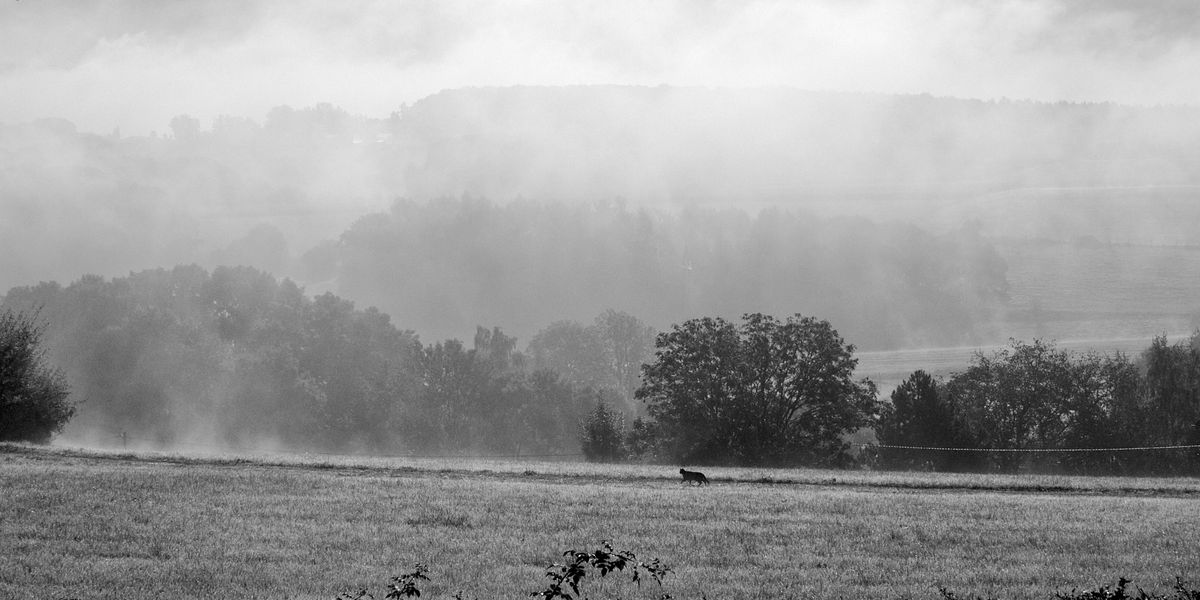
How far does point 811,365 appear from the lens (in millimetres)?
85500

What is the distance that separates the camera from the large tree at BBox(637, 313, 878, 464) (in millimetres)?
79250

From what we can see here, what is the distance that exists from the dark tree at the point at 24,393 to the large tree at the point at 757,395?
141 ft

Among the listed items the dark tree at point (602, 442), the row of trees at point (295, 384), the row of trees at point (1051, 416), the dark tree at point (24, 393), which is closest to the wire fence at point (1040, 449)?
the row of trees at point (1051, 416)

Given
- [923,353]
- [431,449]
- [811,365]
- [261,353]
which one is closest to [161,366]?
[261,353]

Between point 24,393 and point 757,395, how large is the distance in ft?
172

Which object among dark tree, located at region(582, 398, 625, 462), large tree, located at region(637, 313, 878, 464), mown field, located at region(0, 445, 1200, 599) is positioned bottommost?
mown field, located at region(0, 445, 1200, 599)

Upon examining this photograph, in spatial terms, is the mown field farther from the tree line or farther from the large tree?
the large tree

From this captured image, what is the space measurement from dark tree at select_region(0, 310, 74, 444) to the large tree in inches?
1693

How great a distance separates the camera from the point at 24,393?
59062 mm

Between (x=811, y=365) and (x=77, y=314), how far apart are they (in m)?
114

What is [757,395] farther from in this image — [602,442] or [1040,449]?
[1040,449]

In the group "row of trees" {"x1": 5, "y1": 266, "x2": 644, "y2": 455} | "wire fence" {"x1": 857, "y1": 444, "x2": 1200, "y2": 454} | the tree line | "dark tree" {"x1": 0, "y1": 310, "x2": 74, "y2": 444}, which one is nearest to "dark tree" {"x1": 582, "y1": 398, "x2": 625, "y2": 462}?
the tree line

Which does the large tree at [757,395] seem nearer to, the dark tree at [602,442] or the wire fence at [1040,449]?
the wire fence at [1040,449]

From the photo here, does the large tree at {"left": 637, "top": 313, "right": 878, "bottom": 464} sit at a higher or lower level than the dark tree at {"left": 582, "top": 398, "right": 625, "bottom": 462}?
higher
